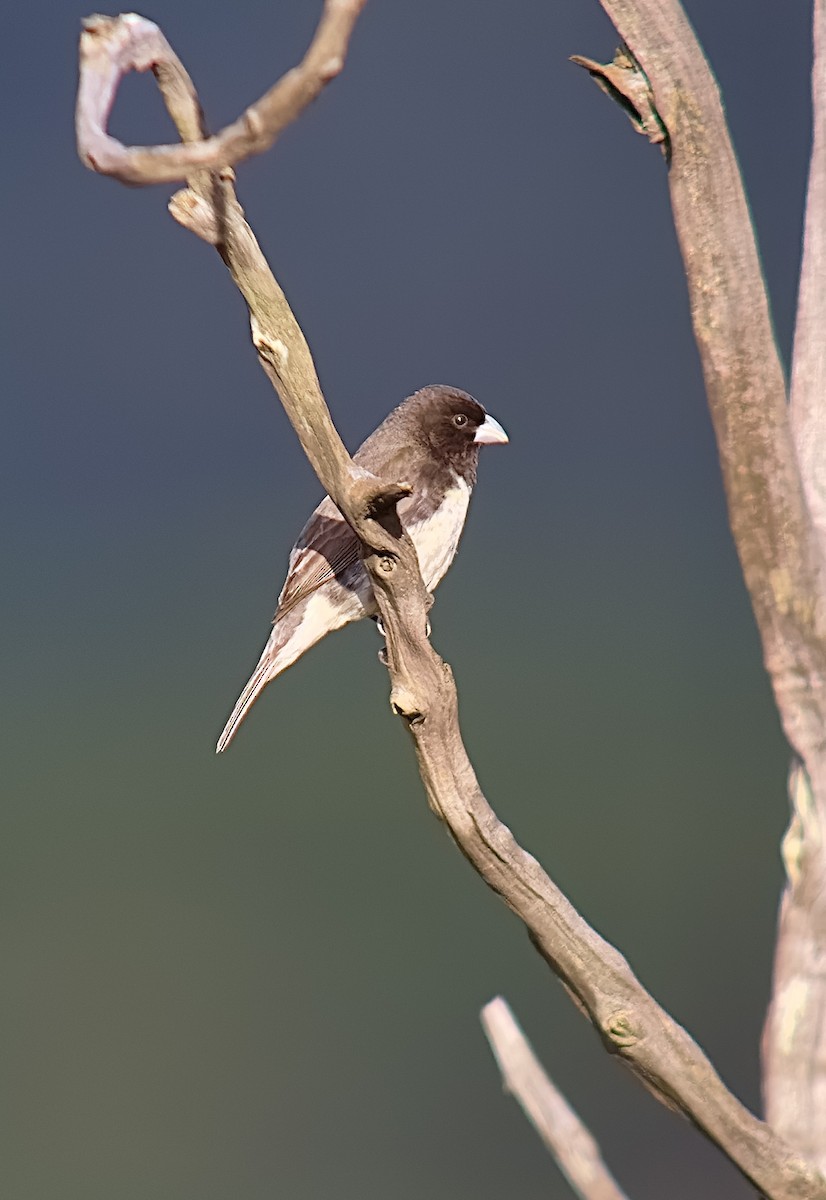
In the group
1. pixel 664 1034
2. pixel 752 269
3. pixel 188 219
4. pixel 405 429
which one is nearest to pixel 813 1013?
pixel 664 1034

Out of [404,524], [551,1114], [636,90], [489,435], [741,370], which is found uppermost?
[489,435]

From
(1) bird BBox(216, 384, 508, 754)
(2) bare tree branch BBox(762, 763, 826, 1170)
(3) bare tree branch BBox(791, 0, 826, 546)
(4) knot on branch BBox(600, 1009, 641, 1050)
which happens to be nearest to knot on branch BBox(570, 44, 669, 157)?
(3) bare tree branch BBox(791, 0, 826, 546)

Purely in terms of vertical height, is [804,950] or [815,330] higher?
[815,330]

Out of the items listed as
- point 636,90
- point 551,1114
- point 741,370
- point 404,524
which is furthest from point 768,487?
point 404,524

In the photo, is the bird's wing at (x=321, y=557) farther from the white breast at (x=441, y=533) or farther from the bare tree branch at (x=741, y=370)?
the bare tree branch at (x=741, y=370)

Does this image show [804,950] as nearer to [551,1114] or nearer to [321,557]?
[551,1114]

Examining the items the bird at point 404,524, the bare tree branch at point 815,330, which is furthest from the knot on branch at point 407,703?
the bird at point 404,524
